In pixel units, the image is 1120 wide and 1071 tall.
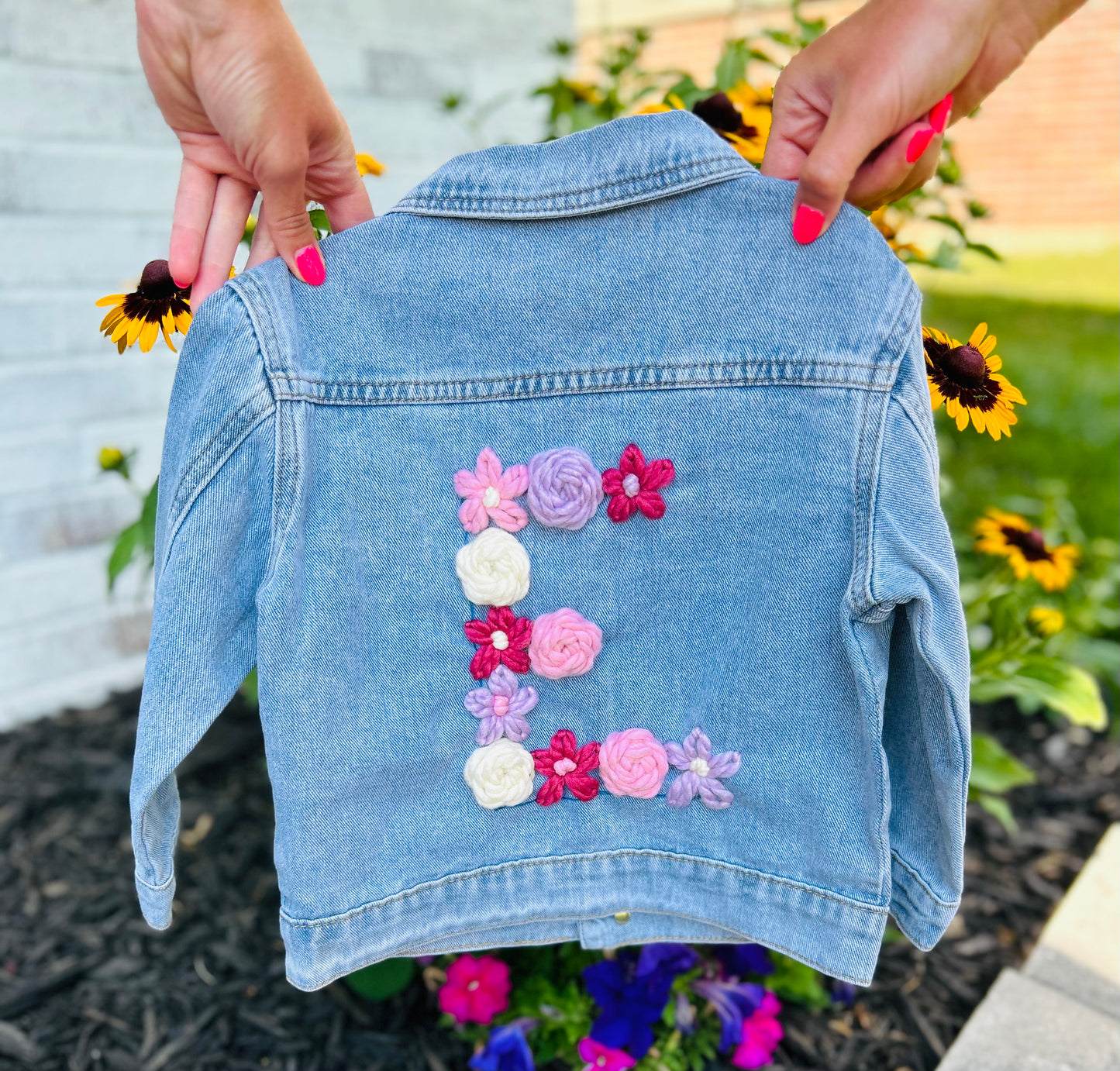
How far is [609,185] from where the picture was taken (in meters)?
0.96

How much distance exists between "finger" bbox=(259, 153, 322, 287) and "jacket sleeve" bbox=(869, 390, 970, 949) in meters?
0.60

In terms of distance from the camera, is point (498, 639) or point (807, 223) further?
point (498, 639)

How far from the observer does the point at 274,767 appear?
103cm

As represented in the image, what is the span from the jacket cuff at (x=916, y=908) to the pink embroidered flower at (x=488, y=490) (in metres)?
0.63

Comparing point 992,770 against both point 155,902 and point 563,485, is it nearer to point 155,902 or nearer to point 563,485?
point 563,485

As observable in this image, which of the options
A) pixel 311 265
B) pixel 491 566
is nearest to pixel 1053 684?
pixel 491 566

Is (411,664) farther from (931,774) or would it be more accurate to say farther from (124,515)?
(124,515)

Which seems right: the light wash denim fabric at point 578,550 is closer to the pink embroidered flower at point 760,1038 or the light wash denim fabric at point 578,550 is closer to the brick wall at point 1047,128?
the pink embroidered flower at point 760,1038

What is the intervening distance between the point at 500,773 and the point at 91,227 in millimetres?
1534

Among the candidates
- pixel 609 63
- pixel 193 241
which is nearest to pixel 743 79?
pixel 609 63

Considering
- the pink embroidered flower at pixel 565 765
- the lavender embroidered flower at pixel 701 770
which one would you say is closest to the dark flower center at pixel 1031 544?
the lavender embroidered flower at pixel 701 770

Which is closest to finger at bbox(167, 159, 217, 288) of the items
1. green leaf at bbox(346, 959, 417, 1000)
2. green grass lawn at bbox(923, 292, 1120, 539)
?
green leaf at bbox(346, 959, 417, 1000)

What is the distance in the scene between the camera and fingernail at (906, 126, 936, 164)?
0.97m

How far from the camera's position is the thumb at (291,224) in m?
0.95
